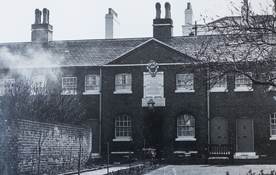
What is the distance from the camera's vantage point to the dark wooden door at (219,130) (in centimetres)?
2970

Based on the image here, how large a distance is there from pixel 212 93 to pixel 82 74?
A: 8626mm

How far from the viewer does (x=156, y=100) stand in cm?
3020

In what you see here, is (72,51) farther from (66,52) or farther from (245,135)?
(245,135)

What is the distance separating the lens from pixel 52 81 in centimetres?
3184

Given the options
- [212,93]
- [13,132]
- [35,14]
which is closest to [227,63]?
[13,132]

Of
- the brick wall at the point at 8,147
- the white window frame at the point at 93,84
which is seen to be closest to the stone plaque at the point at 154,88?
the white window frame at the point at 93,84

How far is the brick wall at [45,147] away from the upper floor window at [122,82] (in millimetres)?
9856

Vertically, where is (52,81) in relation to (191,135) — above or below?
above

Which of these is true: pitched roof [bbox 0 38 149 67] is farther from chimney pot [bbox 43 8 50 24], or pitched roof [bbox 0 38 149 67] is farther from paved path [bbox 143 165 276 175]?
paved path [bbox 143 165 276 175]

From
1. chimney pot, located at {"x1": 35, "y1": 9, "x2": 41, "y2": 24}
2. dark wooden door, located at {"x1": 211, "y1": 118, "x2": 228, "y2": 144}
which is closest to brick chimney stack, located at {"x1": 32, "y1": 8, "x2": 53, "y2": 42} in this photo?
chimney pot, located at {"x1": 35, "y1": 9, "x2": 41, "y2": 24}

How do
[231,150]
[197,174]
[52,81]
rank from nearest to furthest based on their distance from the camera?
[197,174] < [231,150] < [52,81]

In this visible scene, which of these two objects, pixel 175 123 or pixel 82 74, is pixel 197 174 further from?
Result: pixel 82 74

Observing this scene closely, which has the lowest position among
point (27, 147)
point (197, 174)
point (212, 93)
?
point (197, 174)

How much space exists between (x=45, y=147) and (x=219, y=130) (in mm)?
15574
